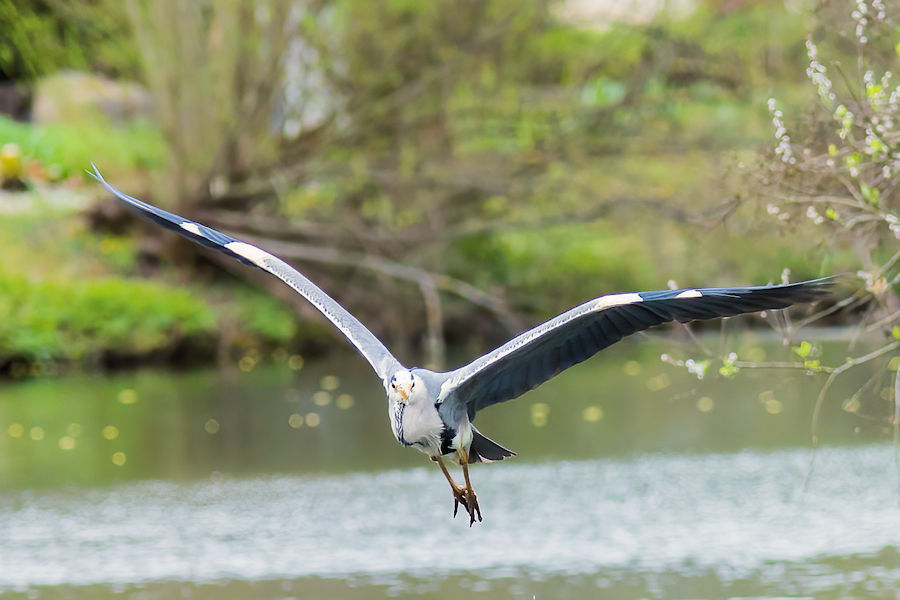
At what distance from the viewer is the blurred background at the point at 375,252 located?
1139cm

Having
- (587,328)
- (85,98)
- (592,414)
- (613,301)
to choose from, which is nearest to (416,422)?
(587,328)

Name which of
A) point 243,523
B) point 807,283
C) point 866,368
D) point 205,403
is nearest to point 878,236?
point 807,283

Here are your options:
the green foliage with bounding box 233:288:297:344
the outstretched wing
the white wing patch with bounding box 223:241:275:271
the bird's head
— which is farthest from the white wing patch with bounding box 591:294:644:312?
the green foliage with bounding box 233:288:297:344

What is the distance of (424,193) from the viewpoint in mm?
20031

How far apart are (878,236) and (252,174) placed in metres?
14.7

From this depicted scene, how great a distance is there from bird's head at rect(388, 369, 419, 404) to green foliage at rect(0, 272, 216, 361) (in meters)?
14.1

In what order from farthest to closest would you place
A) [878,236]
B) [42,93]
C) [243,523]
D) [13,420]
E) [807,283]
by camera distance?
[42,93], [13,420], [243,523], [878,236], [807,283]

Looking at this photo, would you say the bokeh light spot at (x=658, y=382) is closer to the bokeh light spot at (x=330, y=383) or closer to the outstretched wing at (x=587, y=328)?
the bokeh light spot at (x=330, y=383)

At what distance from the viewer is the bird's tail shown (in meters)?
6.75

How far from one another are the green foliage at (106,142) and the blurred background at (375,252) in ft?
0.21

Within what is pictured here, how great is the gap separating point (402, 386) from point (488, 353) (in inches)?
18.2

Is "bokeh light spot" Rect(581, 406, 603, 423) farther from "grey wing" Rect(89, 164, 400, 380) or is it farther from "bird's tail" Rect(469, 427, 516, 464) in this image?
"grey wing" Rect(89, 164, 400, 380)

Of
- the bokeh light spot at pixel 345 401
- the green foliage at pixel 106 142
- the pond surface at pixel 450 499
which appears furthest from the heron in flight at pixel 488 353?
the green foliage at pixel 106 142

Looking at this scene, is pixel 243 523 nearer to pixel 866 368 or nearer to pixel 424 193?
pixel 866 368
